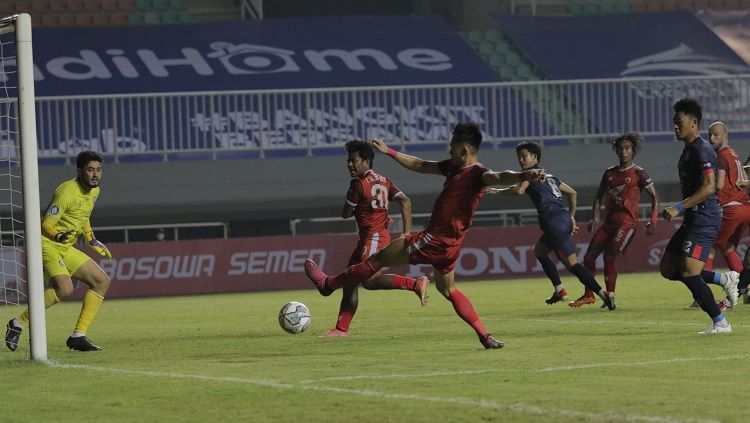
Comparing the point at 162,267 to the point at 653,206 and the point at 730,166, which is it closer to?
the point at 653,206

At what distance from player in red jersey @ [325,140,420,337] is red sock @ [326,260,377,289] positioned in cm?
74

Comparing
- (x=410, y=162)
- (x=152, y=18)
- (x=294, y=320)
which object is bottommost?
(x=152, y=18)

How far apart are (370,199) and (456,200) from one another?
2.60 m

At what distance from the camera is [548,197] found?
60.7 ft

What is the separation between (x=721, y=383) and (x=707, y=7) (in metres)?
30.6

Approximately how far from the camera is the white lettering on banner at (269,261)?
27.4 m

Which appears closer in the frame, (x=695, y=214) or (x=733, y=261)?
(x=695, y=214)

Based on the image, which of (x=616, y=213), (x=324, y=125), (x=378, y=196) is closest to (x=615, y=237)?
(x=616, y=213)

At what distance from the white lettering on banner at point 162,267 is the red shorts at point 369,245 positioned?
1300 cm

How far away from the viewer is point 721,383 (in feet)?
30.6

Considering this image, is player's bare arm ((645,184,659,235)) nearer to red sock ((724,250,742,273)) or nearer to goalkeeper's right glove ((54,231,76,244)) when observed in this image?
red sock ((724,250,742,273))

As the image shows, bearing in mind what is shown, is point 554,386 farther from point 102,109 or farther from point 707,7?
point 707,7

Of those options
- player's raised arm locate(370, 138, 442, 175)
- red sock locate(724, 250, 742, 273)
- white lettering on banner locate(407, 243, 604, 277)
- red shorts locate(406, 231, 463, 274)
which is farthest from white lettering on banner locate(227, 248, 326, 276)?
red shorts locate(406, 231, 463, 274)

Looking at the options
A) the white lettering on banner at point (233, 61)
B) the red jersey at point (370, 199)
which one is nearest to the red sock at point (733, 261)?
the red jersey at point (370, 199)
